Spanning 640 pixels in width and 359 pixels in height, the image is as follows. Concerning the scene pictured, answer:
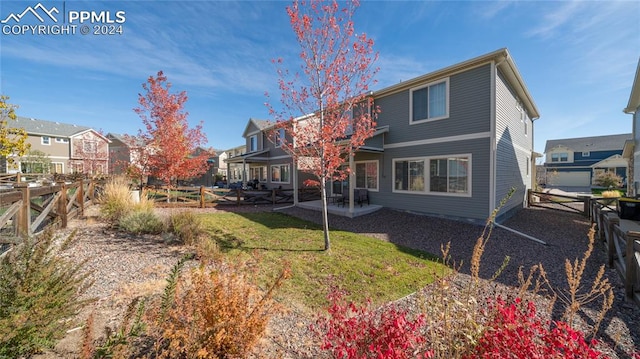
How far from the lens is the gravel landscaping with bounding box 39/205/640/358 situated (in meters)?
3.04

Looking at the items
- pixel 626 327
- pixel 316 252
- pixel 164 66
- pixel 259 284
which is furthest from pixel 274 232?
pixel 164 66

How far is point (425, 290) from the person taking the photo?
14.3 ft

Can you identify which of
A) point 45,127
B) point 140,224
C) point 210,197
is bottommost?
point 210,197

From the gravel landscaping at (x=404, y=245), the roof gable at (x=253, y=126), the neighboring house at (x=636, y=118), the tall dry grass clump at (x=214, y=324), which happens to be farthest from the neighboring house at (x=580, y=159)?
the tall dry grass clump at (x=214, y=324)

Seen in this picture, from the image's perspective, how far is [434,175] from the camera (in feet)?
34.0

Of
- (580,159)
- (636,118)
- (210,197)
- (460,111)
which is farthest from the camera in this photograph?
(580,159)

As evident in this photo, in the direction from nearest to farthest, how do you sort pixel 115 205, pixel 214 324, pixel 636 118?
pixel 214 324, pixel 115 205, pixel 636 118

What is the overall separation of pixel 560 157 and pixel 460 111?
138 feet

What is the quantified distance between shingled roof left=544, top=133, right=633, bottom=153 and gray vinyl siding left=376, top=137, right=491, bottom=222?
42860 mm

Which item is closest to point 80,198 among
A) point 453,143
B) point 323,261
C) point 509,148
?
point 323,261

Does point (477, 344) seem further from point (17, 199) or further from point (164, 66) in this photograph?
point (164, 66)

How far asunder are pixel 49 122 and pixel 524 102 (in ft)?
162

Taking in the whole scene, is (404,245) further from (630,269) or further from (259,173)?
(259,173)

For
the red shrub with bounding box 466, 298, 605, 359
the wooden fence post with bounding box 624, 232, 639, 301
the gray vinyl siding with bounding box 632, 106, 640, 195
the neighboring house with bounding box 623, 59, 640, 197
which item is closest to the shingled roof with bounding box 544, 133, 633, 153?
the neighboring house with bounding box 623, 59, 640, 197
